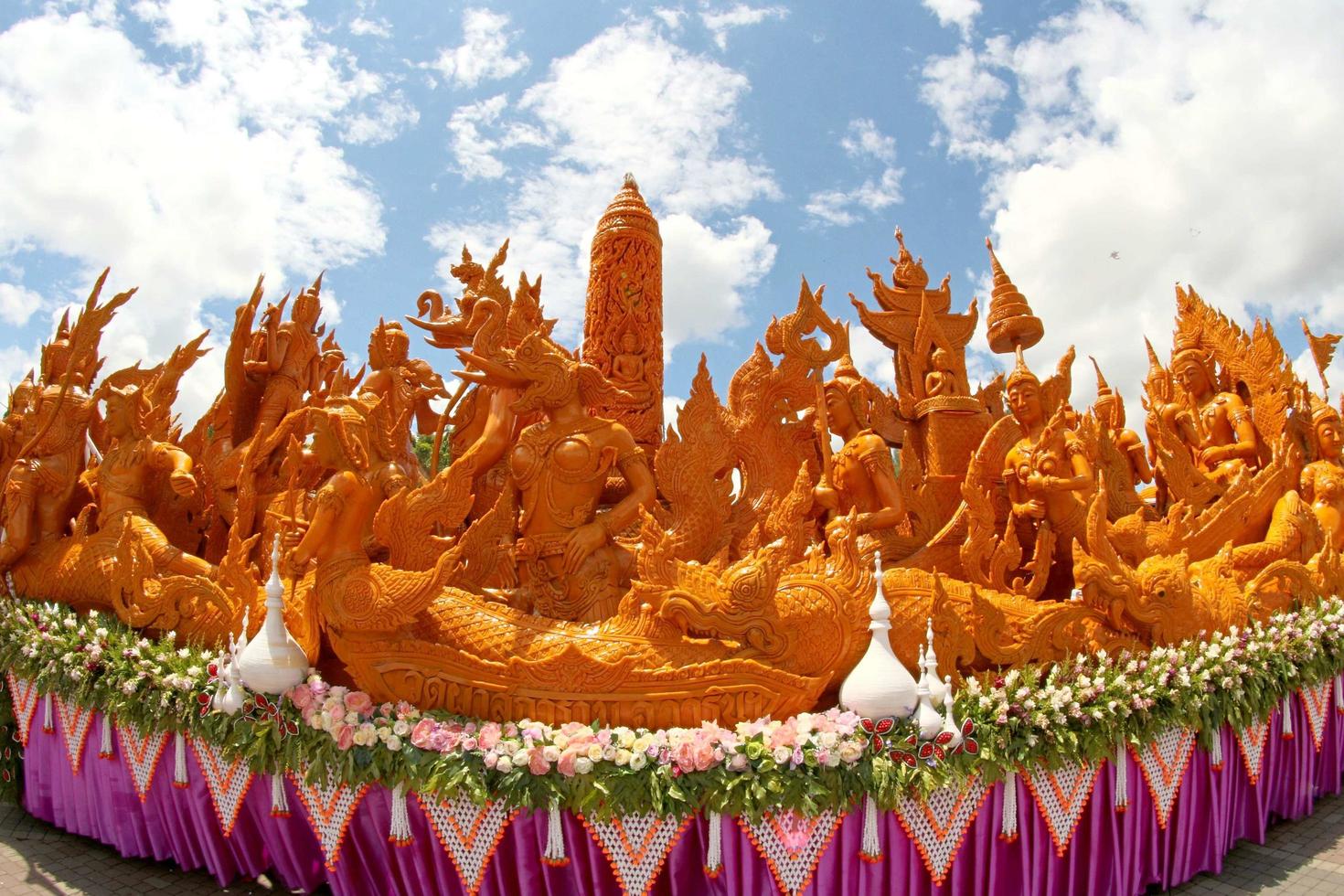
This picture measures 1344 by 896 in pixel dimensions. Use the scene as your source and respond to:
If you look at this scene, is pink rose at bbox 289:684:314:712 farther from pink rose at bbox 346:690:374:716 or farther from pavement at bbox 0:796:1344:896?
pavement at bbox 0:796:1344:896

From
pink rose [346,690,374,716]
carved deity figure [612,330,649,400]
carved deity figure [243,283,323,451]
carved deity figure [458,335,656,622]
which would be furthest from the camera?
carved deity figure [243,283,323,451]

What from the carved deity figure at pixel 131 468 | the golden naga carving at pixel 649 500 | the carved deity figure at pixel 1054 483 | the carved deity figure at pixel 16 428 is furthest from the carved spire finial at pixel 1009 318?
the carved deity figure at pixel 16 428

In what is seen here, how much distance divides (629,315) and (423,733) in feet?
13.2

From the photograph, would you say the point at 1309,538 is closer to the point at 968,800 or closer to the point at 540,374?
the point at 968,800

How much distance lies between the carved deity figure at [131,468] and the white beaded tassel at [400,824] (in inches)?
115

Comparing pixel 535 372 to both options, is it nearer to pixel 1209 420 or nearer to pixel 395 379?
pixel 395 379

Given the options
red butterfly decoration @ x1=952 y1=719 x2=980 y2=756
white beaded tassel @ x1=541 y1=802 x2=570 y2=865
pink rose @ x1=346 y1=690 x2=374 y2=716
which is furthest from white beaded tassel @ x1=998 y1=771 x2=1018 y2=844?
pink rose @ x1=346 y1=690 x2=374 y2=716

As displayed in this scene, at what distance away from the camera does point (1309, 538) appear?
Result: 561 cm

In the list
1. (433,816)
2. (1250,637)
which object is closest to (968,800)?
(433,816)

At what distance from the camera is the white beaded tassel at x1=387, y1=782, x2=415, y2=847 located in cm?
322

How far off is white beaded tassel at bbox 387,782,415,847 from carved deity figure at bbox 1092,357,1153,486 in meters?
5.97

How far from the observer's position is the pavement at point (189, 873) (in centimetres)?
405

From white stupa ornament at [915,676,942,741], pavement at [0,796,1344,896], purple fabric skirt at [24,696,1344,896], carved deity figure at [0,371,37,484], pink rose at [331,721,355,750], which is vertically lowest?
pavement at [0,796,1344,896]

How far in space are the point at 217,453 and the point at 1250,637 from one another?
6935mm
